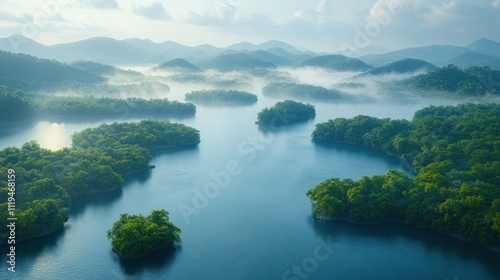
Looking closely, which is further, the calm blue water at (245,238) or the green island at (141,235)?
the green island at (141,235)

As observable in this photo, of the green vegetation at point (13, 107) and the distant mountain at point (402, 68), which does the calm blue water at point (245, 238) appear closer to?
the green vegetation at point (13, 107)

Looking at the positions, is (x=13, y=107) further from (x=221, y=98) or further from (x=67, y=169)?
(x=221, y=98)

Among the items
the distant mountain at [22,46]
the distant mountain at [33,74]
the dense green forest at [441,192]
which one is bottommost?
the distant mountain at [22,46]

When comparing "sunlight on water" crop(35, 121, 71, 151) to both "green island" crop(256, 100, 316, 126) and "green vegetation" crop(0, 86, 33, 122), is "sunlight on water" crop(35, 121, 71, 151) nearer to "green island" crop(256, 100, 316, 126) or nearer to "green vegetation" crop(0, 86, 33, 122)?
"green vegetation" crop(0, 86, 33, 122)

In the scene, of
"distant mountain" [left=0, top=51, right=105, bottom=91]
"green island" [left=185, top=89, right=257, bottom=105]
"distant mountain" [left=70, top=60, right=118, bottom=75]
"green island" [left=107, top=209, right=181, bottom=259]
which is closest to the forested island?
"distant mountain" [left=0, top=51, right=105, bottom=91]

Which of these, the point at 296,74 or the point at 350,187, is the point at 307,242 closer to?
the point at 350,187

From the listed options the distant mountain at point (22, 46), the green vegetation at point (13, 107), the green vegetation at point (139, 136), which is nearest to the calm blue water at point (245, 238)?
the green vegetation at point (139, 136)

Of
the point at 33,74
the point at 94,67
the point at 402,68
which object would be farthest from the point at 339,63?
the point at 33,74

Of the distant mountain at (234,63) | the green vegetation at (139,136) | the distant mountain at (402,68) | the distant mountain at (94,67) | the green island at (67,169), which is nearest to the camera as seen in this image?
the green island at (67,169)
